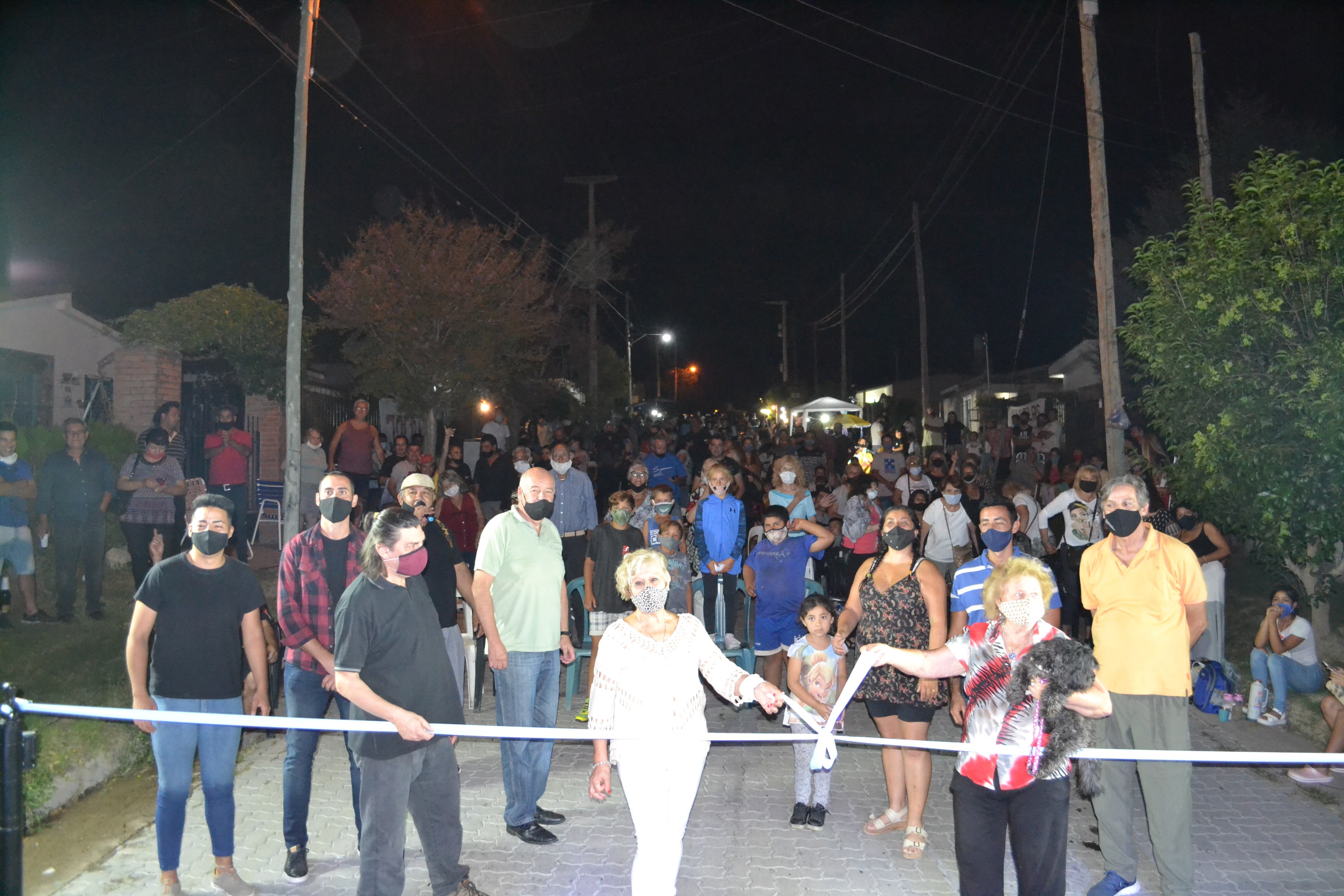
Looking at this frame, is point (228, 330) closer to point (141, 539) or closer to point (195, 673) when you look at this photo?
point (141, 539)

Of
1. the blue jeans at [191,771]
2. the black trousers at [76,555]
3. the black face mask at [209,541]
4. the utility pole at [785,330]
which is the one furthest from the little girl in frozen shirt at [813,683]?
the utility pole at [785,330]

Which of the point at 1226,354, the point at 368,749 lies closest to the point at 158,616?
the point at 368,749

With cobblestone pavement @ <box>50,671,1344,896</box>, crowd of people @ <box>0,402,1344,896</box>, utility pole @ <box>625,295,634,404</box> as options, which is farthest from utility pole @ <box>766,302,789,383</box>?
cobblestone pavement @ <box>50,671,1344,896</box>

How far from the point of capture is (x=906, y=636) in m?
5.44

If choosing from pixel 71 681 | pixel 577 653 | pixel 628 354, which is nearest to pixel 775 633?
pixel 577 653

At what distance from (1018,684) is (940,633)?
1.60 m

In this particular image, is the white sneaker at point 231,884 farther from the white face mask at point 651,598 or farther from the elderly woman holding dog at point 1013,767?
the elderly woman holding dog at point 1013,767

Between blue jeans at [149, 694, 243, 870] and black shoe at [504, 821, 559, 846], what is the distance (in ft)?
4.85

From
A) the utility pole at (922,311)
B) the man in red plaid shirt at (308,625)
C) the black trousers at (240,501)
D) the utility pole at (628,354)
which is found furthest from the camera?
the utility pole at (628,354)

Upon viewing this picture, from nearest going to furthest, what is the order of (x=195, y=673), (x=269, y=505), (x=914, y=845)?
(x=195, y=673)
(x=914, y=845)
(x=269, y=505)

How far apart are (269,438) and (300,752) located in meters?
12.5

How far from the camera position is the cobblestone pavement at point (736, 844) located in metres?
5.01

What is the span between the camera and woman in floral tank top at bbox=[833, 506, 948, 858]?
17.8 ft

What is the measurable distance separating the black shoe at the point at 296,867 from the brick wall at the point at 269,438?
39.9 feet
